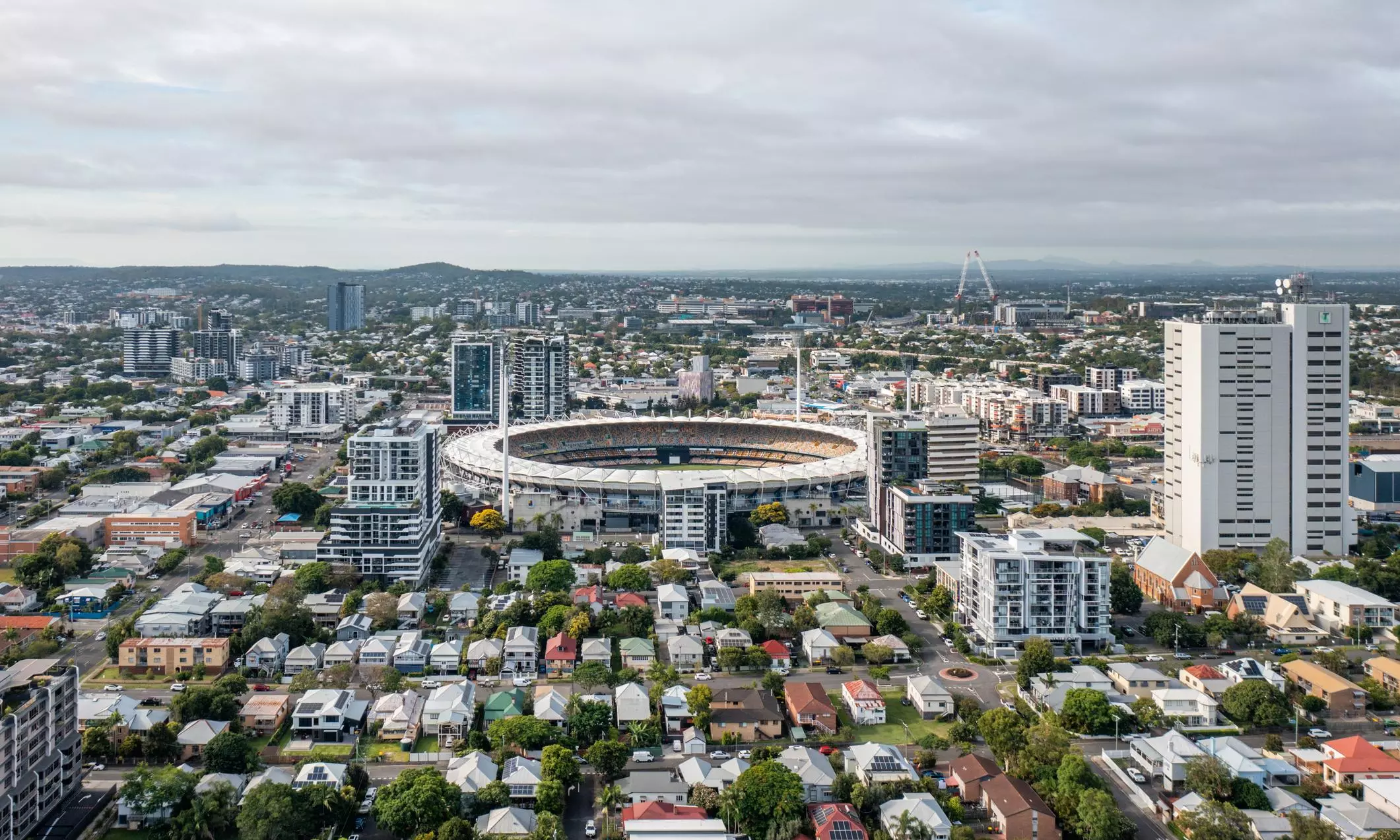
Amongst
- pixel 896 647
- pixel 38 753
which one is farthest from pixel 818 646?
pixel 38 753

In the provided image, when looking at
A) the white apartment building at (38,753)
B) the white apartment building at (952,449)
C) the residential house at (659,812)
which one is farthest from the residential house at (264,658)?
the white apartment building at (952,449)

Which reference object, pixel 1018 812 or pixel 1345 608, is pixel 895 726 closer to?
pixel 1018 812

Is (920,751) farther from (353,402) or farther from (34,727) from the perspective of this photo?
(353,402)

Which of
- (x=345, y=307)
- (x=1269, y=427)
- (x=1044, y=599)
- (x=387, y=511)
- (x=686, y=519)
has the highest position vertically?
(x=345, y=307)

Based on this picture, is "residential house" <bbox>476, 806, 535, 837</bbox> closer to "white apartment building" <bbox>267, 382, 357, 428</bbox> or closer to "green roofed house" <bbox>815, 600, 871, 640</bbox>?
"green roofed house" <bbox>815, 600, 871, 640</bbox>

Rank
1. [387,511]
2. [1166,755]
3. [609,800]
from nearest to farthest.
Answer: [609,800] < [1166,755] < [387,511]

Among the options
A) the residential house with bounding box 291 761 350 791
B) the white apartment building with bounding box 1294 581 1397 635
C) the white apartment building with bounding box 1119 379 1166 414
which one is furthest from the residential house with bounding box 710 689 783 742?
the white apartment building with bounding box 1119 379 1166 414

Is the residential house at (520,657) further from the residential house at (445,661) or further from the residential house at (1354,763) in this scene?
the residential house at (1354,763)
